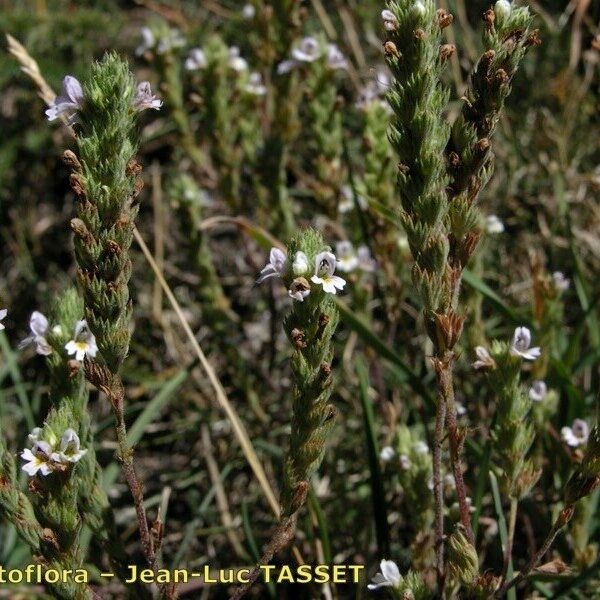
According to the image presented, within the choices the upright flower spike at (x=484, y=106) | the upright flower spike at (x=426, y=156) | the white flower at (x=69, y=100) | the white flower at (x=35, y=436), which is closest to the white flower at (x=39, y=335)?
the white flower at (x=35, y=436)

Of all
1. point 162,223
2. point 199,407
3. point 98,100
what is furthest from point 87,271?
point 162,223

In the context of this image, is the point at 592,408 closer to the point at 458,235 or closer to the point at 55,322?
the point at 458,235

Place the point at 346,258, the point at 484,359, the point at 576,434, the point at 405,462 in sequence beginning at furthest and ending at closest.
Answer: the point at 346,258
the point at 576,434
the point at 405,462
the point at 484,359

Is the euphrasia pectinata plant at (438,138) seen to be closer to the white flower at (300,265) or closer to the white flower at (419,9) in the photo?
the white flower at (419,9)

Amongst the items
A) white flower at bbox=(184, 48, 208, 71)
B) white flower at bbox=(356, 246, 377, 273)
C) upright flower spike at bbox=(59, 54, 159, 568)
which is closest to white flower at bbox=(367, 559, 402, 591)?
upright flower spike at bbox=(59, 54, 159, 568)

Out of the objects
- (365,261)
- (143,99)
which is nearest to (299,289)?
(143,99)

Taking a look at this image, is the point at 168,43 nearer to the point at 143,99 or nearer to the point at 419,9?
the point at 143,99

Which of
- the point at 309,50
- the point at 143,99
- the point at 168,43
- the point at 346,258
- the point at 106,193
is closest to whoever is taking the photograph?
the point at 106,193
